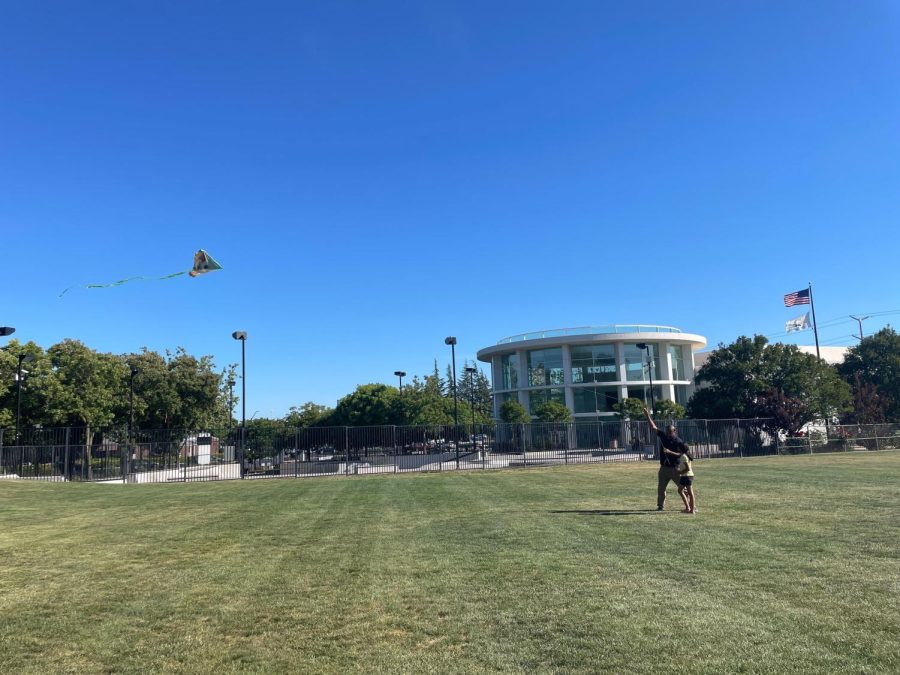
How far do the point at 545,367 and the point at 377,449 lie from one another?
33.8 m

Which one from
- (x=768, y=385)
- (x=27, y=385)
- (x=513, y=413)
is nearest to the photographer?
(x=27, y=385)

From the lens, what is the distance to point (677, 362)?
63.6 meters

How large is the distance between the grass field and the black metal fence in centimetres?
1755

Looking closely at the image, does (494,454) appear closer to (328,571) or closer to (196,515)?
(196,515)

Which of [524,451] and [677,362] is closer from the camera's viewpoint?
[524,451]

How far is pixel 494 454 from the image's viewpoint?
35.4m

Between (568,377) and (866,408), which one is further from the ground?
(568,377)

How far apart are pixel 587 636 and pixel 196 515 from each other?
11159 mm

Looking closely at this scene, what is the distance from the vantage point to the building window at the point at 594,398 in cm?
5900

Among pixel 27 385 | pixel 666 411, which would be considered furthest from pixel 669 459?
pixel 666 411

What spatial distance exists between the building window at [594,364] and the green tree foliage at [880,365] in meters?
20.3

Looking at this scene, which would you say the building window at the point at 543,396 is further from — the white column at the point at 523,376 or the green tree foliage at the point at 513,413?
the green tree foliage at the point at 513,413

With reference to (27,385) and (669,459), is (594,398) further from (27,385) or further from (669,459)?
(669,459)

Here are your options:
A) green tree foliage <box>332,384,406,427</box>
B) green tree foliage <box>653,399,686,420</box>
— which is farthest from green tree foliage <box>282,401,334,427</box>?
green tree foliage <box>653,399,686,420</box>
